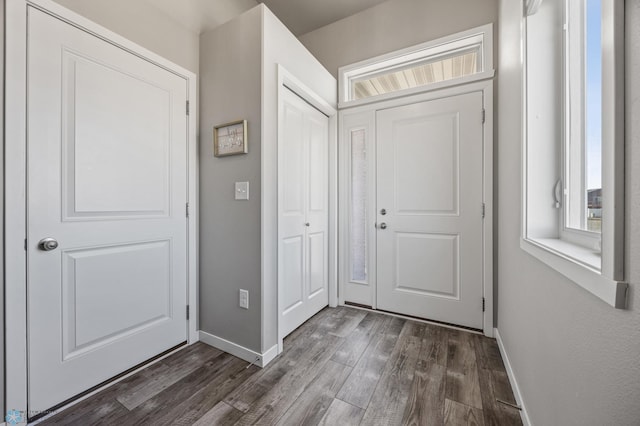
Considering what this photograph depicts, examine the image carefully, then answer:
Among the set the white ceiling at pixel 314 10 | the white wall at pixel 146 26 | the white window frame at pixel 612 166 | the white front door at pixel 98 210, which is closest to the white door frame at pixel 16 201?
the white front door at pixel 98 210

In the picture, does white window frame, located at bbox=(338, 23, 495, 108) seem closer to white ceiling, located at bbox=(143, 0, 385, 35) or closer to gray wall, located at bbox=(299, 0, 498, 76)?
gray wall, located at bbox=(299, 0, 498, 76)

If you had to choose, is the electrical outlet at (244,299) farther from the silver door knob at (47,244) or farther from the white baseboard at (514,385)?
the white baseboard at (514,385)

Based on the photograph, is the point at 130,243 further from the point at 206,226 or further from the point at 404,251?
the point at 404,251

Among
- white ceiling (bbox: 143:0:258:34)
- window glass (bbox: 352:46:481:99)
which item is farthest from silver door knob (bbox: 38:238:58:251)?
window glass (bbox: 352:46:481:99)

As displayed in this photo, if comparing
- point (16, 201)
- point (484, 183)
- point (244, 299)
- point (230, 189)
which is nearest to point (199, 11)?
point (230, 189)

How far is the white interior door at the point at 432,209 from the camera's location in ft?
7.00

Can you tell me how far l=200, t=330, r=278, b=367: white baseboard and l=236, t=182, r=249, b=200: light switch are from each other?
1023 mm

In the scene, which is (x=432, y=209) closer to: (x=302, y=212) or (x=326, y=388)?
(x=302, y=212)

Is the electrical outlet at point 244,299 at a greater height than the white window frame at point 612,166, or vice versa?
the white window frame at point 612,166

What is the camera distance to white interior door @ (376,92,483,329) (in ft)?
7.00

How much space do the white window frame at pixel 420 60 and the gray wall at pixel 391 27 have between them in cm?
7

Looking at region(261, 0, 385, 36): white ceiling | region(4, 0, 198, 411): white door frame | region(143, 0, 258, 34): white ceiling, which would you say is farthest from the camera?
region(261, 0, 385, 36): white ceiling

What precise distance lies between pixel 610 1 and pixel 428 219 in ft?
6.03

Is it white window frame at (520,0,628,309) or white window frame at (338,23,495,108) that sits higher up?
white window frame at (338,23,495,108)
